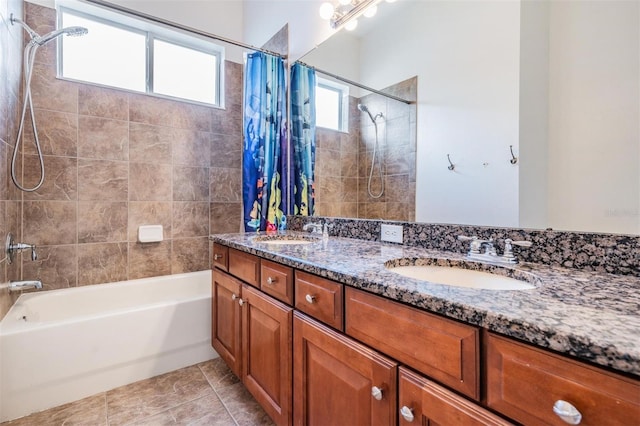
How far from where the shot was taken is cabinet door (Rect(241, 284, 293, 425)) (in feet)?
3.65

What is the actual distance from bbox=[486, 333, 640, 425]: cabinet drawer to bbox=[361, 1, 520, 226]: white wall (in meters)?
0.68

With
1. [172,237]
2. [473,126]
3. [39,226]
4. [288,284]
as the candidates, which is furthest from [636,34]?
[39,226]

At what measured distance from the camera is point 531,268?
0.89 m

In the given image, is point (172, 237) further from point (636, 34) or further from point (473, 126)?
point (636, 34)

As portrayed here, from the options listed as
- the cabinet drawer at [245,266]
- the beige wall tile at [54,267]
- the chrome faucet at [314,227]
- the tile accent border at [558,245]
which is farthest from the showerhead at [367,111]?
the beige wall tile at [54,267]

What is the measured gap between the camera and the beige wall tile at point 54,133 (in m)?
1.97

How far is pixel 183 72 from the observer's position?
262 centimetres

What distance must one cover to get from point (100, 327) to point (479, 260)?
6.58 ft

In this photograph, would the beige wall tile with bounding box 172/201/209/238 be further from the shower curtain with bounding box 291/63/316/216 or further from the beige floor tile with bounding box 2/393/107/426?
the beige floor tile with bounding box 2/393/107/426

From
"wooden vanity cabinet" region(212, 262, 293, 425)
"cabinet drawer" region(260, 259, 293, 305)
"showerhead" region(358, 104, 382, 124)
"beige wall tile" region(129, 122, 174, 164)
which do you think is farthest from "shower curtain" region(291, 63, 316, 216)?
"beige wall tile" region(129, 122, 174, 164)

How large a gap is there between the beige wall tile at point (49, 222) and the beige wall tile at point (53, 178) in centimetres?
5

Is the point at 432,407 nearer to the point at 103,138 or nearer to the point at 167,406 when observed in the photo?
the point at 167,406

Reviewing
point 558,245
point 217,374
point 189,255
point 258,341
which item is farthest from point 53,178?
point 558,245

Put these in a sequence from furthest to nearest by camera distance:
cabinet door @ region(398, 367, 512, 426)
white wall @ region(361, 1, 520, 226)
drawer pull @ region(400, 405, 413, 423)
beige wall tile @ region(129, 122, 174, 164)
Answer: beige wall tile @ region(129, 122, 174, 164) < white wall @ region(361, 1, 520, 226) < drawer pull @ region(400, 405, 413, 423) < cabinet door @ region(398, 367, 512, 426)
